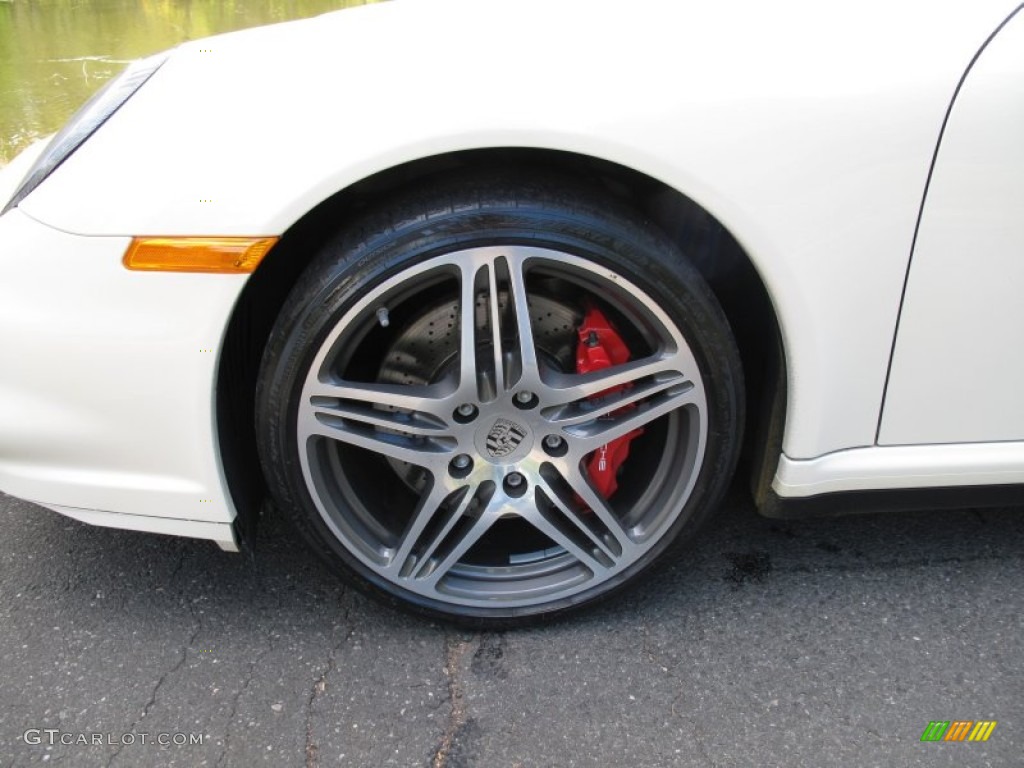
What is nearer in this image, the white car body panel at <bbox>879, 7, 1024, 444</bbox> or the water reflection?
the white car body panel at <bbox>879, 7, 1024, 444</bbox>

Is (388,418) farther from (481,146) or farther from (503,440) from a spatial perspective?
(481,146)

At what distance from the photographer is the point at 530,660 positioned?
6.34 feet

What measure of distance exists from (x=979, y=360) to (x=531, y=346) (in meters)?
0.88

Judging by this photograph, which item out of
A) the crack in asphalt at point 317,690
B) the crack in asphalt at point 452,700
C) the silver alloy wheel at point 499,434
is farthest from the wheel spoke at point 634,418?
the crack in asphalt at point 317,690

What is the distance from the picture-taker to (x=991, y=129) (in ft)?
5.10

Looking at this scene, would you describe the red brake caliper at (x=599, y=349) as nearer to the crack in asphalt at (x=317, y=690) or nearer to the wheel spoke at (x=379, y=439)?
the wheel spoke at (x=379, y=439)

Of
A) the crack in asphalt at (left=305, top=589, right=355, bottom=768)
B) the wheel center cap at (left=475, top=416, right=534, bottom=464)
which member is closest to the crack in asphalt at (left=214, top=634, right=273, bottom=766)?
the crack in asphalt at (left=305, top=589, right=355, bottom=768)

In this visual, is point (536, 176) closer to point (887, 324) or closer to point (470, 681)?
point (887, 324)

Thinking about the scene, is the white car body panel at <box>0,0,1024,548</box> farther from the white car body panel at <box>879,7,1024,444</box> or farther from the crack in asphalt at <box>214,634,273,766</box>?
the crack in asphalt at <box>214,634,273,766</box>

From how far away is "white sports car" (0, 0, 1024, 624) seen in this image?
5.08 feet

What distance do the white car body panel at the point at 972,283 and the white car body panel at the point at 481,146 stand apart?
1.5 inches

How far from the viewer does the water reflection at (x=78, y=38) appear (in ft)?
14.7

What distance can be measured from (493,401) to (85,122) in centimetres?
101

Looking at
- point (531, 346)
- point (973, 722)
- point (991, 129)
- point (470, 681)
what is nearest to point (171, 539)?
point (470, 681)
